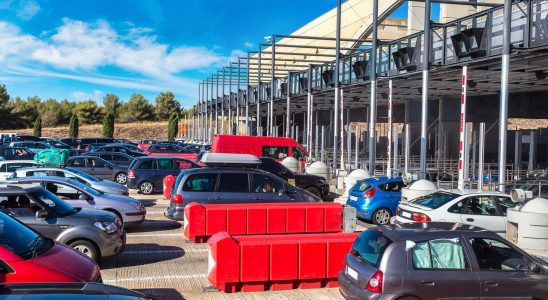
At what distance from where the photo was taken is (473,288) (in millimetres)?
6656

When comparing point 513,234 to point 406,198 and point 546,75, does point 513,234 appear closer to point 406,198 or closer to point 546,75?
point 406,198

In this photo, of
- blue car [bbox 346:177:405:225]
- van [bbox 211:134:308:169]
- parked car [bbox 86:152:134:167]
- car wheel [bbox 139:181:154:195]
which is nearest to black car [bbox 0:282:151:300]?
blue car [bbox 346:177:405:225]

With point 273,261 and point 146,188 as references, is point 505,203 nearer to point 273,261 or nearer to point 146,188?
point 273,261

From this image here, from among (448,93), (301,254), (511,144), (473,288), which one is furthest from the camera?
(511,144)

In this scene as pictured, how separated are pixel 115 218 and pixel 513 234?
7882 millimetres

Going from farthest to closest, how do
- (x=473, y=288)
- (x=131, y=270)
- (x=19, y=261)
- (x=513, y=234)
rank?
(x=513, y=234), (x=131, y=270), (x=473, y=288), (x=19, y=261)

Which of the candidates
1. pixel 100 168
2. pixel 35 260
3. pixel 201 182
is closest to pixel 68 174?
pixel 201 182

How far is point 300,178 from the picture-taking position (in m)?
20.0

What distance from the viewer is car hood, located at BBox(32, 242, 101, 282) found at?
6.40m

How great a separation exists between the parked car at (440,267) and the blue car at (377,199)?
318 inches

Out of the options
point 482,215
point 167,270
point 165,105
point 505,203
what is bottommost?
point 167,270

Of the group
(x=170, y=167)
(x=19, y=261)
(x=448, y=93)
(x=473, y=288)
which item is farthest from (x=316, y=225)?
(x=448, y=93)

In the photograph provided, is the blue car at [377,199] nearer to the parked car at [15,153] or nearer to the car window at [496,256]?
the car window at [496,256]

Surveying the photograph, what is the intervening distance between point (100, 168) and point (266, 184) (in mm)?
12181
